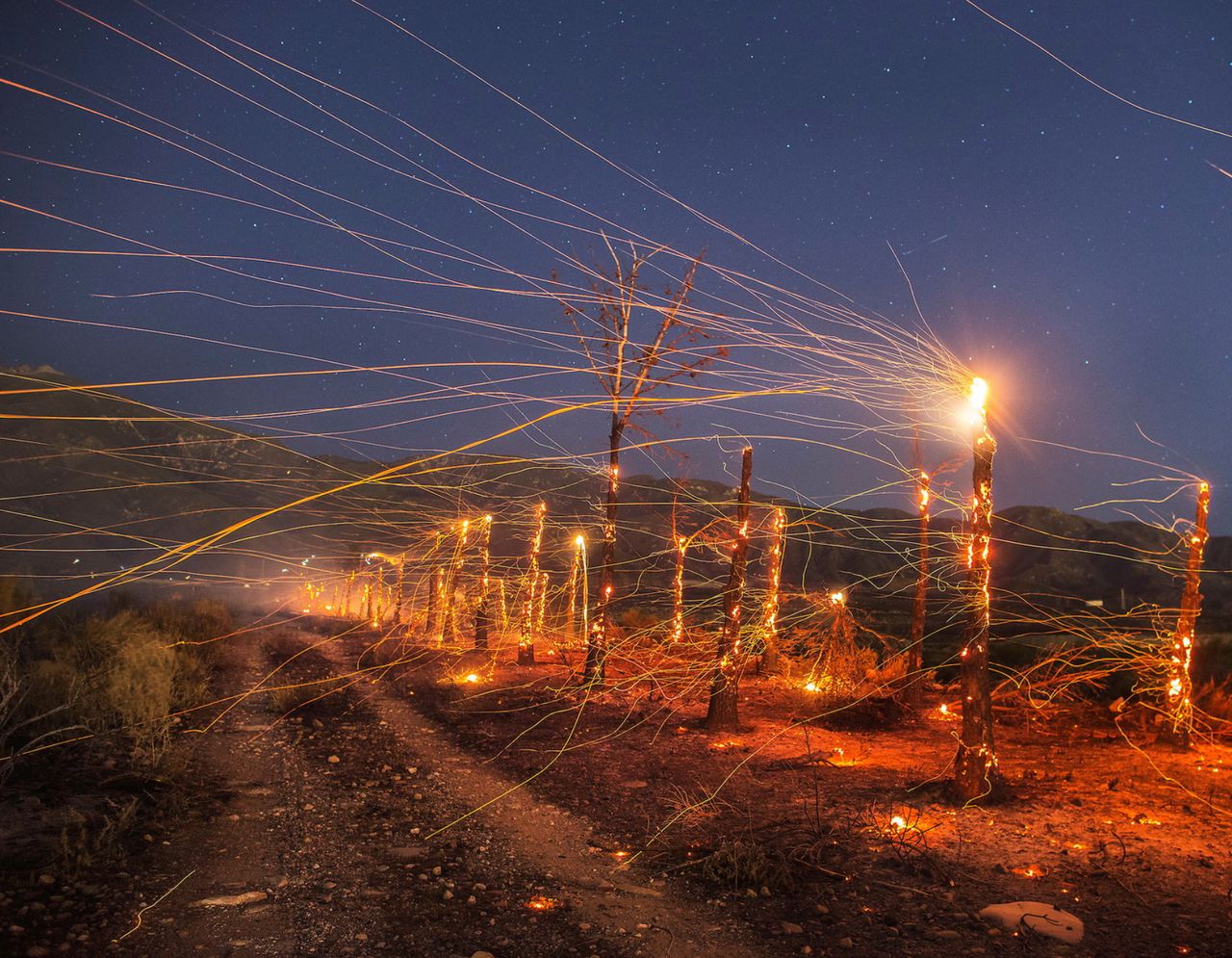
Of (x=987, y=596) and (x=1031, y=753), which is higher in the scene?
(x=987, y=596)

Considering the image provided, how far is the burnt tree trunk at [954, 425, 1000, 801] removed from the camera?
8727 millimetres

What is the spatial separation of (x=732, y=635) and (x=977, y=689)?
177 inches

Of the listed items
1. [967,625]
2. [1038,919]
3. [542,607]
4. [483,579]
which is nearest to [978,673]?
[967,625]

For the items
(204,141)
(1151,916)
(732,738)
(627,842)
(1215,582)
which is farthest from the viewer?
(1215,582)

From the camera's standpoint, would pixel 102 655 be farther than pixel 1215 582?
No

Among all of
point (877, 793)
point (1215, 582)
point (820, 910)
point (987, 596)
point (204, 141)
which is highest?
point (204, 141)

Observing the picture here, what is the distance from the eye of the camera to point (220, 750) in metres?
11.2

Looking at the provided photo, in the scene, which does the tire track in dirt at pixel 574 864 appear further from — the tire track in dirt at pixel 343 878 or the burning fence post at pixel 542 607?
the burning fence post at pixel 542 607

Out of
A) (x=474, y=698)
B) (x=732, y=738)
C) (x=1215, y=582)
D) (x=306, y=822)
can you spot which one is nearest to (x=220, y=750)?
(x=306, y=822)

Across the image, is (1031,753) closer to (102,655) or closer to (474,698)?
(474,698)

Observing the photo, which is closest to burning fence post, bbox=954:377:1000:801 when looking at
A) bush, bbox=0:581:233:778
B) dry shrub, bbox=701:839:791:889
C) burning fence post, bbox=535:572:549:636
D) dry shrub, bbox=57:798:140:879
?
dry shrub, bbox=701:839:791:889

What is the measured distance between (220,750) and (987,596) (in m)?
11.4

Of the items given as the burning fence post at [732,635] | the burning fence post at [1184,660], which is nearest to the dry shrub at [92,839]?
the burning fence post at [732,635]

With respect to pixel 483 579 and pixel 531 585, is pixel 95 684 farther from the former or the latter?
pixel 483 579
